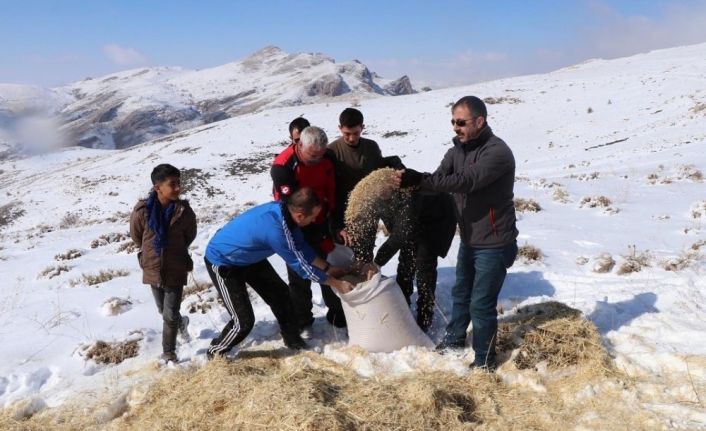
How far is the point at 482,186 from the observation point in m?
3.54

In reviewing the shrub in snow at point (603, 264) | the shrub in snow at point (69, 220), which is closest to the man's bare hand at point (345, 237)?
the shrub in snow at point (603, 264)

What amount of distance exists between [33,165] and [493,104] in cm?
3730

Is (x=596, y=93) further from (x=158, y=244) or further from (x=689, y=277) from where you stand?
(x=158, y=244)

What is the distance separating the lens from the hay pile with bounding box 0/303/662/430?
3.23 metres

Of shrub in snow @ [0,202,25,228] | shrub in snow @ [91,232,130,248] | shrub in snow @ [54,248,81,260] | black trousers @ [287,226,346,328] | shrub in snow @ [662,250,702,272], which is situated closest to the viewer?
black trousers @ [287,226,346,328]

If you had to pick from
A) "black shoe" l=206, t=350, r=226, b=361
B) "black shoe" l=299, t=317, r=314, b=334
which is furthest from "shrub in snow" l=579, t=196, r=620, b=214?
"black shoe" l=206, t=350, r=226, b=361

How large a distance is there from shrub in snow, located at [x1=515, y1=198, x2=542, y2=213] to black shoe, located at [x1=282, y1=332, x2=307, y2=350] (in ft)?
20.2

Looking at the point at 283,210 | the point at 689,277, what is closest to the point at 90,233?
the point at 283,210

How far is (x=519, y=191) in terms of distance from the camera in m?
11.4

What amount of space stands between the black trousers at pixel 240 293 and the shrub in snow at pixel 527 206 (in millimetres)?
6367

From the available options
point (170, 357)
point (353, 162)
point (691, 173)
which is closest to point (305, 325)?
point (170, 357)

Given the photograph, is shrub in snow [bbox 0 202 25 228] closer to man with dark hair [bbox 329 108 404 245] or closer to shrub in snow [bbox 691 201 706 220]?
man with dark hair [bbox 329 108 404 245]

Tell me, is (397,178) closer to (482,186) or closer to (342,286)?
(482,186)

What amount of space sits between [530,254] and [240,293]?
13.6 feet
